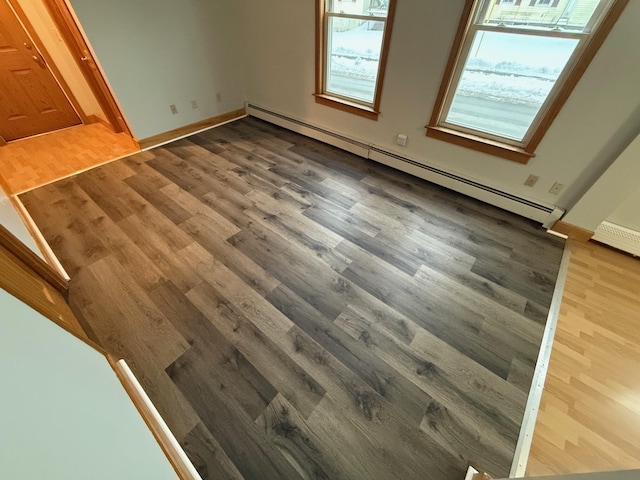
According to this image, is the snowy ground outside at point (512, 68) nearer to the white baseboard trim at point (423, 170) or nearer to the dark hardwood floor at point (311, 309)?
the white baseboard trim at point (423, 170)

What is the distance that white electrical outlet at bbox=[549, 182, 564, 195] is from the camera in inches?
81.5

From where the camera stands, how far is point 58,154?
111 inches

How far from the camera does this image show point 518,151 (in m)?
2.10

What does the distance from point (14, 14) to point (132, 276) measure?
3325mm

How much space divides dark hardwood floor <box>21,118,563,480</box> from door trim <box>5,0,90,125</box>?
1486 millimetres

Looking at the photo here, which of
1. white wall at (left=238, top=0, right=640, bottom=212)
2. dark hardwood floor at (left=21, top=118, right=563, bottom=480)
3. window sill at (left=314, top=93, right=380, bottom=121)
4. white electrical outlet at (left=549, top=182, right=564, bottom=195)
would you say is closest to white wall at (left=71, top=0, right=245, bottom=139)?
white wall at (left=238, top=0, right=640, bottom=212)

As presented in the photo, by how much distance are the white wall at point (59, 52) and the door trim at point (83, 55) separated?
24cm

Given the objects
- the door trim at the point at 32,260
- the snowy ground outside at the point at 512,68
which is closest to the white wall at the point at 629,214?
the snowy ground outside at the point at 512,68

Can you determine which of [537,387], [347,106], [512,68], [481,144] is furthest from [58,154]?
[537,387]

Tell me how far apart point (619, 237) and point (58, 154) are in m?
5.37

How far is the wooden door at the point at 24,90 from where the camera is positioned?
8.87ft

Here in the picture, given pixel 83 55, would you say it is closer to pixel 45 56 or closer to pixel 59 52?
pixel 59 52

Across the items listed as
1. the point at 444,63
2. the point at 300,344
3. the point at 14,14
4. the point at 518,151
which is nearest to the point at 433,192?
the point at 518,151

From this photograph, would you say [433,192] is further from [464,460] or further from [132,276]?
[132,276]
